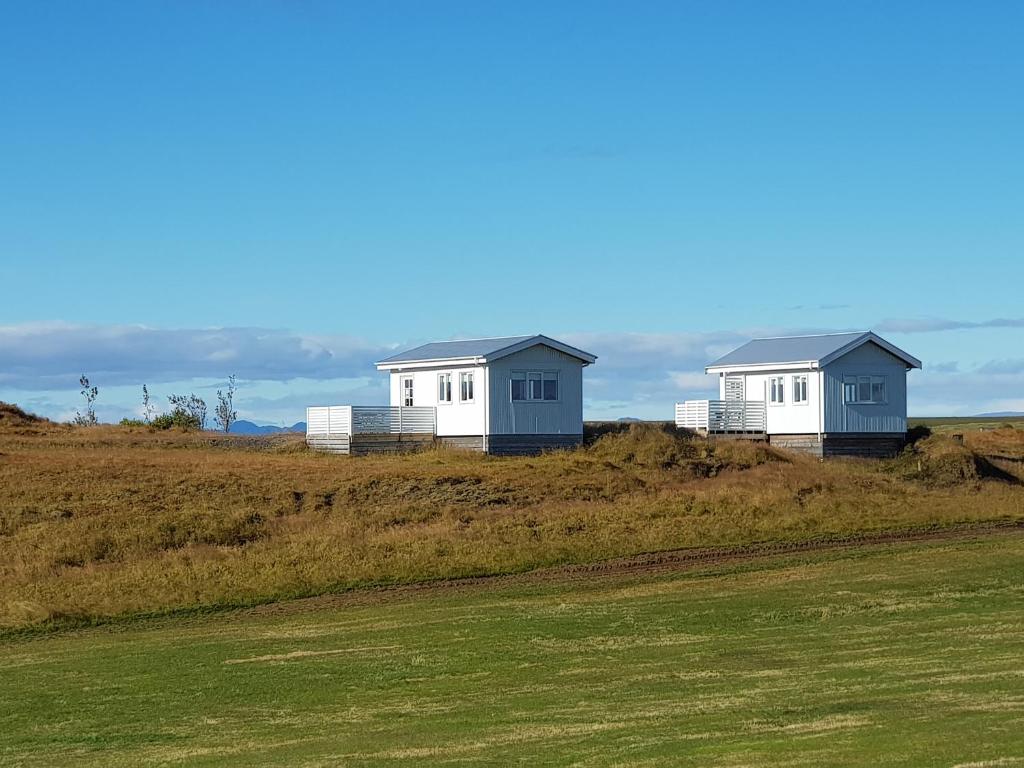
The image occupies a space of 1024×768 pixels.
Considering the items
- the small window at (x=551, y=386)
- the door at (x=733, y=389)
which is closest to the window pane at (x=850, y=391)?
the door at (x=733, y=389)

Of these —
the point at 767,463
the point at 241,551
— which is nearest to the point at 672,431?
the point at 767,463

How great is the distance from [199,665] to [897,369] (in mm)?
42412

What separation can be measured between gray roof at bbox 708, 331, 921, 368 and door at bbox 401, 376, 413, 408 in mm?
13876

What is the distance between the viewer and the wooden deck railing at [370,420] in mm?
51719

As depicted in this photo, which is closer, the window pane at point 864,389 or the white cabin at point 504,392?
the white cabin at point 504,392

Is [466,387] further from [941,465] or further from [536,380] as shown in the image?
[941,465]

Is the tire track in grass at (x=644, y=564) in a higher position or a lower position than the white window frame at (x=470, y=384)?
lower

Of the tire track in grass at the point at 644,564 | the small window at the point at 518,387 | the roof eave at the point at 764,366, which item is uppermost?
the roof eave at the point at 764,366

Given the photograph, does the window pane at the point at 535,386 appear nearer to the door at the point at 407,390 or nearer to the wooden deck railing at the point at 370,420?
the wooden deck railing at the point at 370,420

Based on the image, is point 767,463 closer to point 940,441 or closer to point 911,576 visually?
point 940,441

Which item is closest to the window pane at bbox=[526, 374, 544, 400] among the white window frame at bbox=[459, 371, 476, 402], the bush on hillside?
the white window frame at bbox=[459, 371, 476, 402]

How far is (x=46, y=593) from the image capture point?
91.9 ft

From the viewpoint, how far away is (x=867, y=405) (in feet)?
183

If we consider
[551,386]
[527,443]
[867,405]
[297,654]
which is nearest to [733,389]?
[867,405]
